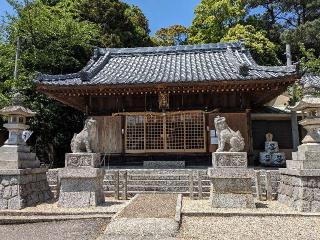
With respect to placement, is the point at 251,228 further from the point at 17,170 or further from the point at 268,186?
the point at 17,170

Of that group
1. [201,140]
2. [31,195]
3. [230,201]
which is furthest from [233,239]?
[201,140]

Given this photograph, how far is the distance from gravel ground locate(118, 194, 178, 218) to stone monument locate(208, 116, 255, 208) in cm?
129

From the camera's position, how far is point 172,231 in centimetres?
619

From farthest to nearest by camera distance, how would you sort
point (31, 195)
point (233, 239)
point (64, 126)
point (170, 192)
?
point (64, 126) < point (170, 192) < point (31, 195) < point (233, 239)

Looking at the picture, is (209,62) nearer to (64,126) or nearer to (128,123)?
(128,123)

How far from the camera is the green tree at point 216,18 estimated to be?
30.6 metres

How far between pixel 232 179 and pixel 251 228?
213cm

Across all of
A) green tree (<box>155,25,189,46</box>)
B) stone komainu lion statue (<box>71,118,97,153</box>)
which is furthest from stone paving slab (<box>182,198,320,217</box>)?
green tree (<box>155,25,189,46</box>)

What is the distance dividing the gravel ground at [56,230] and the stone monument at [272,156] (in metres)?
10.3

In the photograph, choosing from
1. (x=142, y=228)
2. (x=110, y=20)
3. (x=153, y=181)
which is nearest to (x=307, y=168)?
(x=142, y=228)

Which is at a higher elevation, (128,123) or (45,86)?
(45,86)

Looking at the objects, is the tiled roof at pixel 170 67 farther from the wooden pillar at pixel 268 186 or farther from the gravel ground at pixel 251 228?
the gravel ground at pixel 251 228

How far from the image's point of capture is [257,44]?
2784cm

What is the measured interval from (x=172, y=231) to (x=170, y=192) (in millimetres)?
5187
